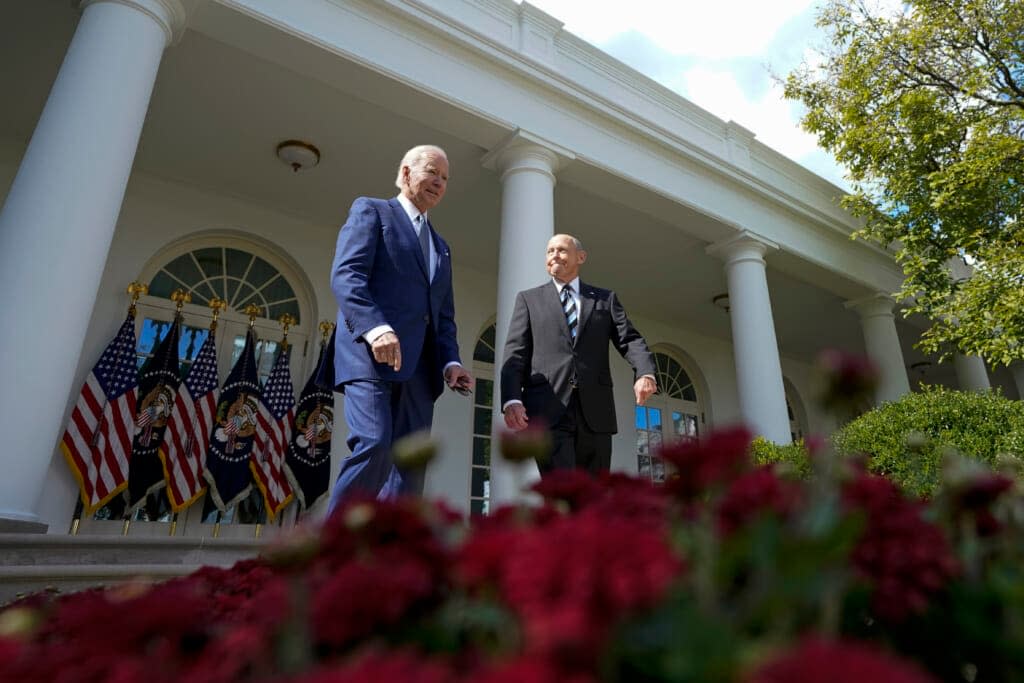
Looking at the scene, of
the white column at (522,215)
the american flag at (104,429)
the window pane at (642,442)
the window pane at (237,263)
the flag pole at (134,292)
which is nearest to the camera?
the white column at (522,215)

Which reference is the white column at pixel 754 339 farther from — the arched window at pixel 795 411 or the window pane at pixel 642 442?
the arched window at pixel 795 411

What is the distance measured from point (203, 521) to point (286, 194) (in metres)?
3.64

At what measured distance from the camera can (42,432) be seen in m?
3.21

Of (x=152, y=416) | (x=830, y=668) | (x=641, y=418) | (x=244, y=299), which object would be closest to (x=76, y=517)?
(x=152, y=416)

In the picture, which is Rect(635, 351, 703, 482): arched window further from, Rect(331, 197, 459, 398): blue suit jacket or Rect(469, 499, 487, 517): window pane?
Rect(331, 197, 459, 398): blue suit jacket

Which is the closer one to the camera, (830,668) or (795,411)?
(830,668)

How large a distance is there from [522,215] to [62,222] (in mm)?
3290

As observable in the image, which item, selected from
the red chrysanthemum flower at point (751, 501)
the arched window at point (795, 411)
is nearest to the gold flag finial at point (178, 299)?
the red chrysanthemum flower at point (751, 501)

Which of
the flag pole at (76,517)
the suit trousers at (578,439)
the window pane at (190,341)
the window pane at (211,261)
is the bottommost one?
the flag pole at (76,517)

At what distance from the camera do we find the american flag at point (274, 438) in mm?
6207

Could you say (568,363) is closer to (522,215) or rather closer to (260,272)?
(522,215)

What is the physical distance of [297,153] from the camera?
20.4ft

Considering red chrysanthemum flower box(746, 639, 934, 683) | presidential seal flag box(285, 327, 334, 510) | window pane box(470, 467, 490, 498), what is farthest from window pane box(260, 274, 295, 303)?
red chrysanthemum flower box(746, 639, 934, 683)

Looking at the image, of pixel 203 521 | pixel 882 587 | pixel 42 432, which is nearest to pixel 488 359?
pixel 203 521
